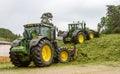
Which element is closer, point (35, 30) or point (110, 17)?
point (35, 30)

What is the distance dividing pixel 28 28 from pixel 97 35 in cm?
1278

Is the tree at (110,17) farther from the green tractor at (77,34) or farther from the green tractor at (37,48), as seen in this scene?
the green tractor at (37,48)

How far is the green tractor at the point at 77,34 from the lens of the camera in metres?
28.8

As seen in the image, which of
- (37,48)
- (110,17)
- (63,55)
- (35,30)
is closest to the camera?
(37,48)

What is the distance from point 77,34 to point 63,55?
25.7ft

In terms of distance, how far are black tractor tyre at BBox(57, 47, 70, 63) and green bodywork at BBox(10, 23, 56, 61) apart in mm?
872

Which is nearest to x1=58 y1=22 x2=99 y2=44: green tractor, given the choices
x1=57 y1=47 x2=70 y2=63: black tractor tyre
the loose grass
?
the loose grass

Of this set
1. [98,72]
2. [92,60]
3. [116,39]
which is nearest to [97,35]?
[116,39]

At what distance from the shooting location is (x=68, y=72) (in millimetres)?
15836

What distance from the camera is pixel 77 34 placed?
29109 mm

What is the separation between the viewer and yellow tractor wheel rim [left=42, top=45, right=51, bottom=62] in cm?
1914

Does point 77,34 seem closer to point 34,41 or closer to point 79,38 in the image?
point 79,38

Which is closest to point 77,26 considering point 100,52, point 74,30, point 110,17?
point 74,30

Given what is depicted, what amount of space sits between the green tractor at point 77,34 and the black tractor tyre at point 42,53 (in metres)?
8.88
